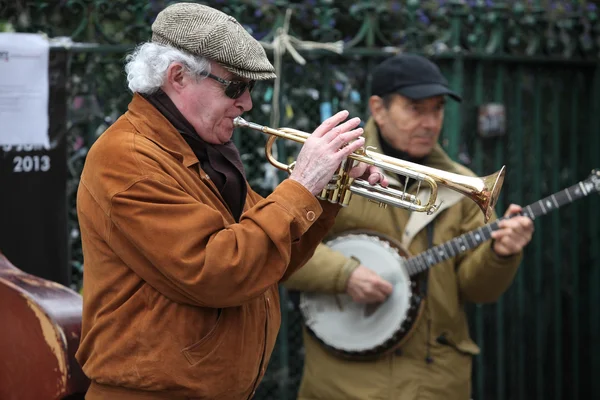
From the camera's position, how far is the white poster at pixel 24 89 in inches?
153

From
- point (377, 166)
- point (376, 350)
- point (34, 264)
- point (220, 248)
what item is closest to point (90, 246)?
point (220, 248)

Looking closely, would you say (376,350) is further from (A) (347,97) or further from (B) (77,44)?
(B) (77,44)

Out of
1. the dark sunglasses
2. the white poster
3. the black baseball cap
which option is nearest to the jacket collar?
the dark sunglasses

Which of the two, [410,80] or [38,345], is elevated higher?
[410,80]

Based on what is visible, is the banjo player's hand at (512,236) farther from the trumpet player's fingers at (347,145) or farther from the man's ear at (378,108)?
the trumpet player's fingers at (347,145)

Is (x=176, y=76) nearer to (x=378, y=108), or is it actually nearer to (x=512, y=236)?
(x=378, y=108)

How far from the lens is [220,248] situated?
2.61 m

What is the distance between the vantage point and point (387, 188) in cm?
324

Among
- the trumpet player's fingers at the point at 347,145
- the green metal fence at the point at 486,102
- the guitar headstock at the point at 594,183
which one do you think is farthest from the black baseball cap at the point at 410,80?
the trumpet player's fingers at the point at 347,145

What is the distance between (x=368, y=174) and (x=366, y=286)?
2.87 ft

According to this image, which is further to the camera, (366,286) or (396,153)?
(396,153)

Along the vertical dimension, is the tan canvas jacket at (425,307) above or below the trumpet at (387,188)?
below

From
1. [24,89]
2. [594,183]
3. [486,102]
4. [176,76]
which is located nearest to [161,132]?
[176,76]

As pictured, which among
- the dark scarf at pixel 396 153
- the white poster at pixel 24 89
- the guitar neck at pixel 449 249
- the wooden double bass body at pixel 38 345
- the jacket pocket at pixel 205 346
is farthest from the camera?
the dark scarf at pixel 396 153
